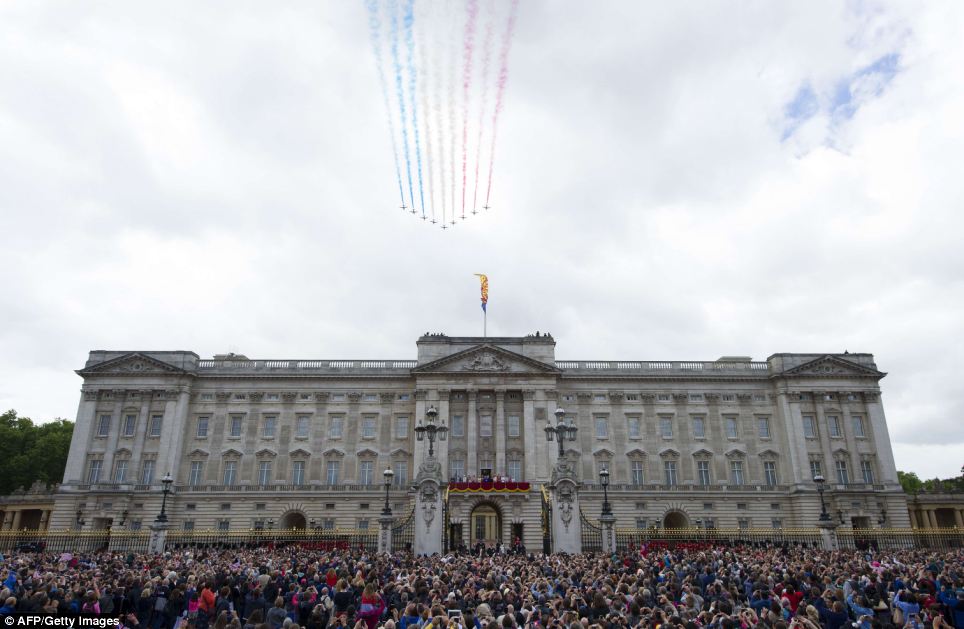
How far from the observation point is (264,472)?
60.8 meters

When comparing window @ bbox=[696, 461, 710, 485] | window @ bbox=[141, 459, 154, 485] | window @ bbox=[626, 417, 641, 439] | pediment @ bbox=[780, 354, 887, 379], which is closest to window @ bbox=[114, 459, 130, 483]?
window @ bbox=[141, 459, 154, 485]

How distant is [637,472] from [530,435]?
1098 centimetres

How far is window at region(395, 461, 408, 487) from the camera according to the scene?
59844 millimetres

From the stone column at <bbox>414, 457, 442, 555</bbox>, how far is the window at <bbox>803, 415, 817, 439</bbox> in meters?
43.6

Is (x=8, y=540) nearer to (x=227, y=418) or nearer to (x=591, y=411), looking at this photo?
(x=227, y=418)

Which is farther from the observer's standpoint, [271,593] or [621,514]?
[621,514]

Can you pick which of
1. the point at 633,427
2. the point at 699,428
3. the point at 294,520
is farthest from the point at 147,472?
the point at 699,428

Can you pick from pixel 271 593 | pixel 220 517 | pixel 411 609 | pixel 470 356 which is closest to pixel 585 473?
pixel 470 356

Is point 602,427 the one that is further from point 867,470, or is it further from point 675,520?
point 867,470

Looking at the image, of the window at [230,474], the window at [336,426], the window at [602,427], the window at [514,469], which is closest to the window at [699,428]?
the window at [602,427]

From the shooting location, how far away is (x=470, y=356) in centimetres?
6278

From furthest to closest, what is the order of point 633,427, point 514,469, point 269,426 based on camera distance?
point 633,427 < point 269,426 < point 514,469

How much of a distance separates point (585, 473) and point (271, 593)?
4536cm

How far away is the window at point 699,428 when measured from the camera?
205 feet
